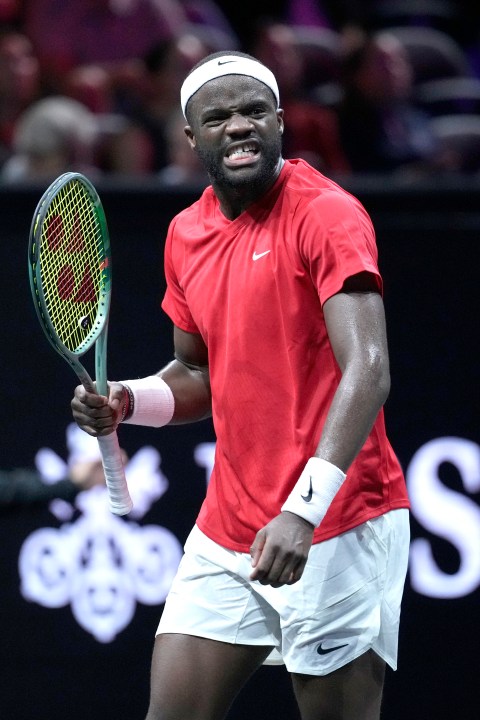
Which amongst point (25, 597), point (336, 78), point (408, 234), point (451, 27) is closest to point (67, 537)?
point (25, 597)

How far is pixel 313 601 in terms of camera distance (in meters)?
2.81

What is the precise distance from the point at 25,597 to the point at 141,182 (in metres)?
1.47

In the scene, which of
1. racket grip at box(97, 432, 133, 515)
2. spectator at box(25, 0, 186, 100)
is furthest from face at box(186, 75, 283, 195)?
spectator at box(25, 0, 186, 100)

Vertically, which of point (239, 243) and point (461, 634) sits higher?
point (239, 243)

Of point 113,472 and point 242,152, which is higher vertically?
point 242,152

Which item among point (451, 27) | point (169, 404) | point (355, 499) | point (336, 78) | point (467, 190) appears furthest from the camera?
point (451, 27)

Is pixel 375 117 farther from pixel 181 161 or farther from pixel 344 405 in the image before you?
pixel 344 405

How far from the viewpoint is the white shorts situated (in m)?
2.80

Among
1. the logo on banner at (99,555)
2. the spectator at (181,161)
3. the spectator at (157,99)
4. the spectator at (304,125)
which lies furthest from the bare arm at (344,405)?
the spectator at (304,125)

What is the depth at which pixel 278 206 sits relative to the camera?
2836 mm

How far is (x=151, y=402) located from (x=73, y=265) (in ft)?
1.30

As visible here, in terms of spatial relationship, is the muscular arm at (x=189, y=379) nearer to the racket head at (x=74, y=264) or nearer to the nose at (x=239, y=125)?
the racket head at (x=74, y=264)

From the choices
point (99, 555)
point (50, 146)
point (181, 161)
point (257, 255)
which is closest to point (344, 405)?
point (257, 255)

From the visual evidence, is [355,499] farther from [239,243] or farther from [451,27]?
[451,27]
